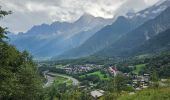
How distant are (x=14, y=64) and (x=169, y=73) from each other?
377 ft

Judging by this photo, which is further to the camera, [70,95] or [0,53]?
[70,95]

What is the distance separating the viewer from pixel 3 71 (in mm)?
35094

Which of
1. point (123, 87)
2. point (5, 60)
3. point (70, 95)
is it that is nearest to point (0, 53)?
point (5, 60)

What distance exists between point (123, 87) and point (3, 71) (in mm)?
56234

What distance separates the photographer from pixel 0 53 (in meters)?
35.3

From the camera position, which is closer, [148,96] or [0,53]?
[0,53]

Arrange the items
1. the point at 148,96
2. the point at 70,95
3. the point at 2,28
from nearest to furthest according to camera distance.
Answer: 1. the point at 2,28
2. the point at 148,96
3. the point at 70,95

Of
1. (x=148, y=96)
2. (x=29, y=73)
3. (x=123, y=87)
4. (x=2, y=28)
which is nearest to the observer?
(x=2, y=28)

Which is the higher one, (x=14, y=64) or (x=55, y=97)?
(x=14, y=64)

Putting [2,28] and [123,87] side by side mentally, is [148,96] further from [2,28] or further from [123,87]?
[123,87]

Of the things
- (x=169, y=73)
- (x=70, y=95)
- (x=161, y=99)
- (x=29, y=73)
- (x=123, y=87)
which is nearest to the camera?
(x=161, y=99)

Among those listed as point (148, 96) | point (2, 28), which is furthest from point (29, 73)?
point (2, 28)

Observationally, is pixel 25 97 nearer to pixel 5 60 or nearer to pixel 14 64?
pixel 14 64

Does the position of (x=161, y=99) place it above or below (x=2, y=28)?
below
